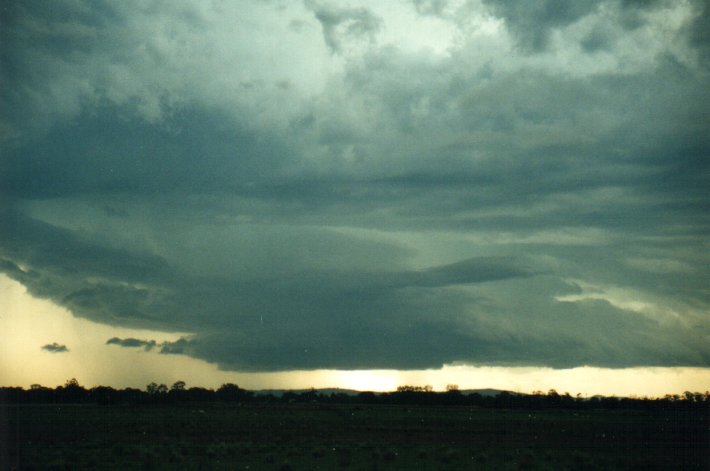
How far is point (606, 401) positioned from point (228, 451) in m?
163

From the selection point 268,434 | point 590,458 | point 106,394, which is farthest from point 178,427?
point 106,394

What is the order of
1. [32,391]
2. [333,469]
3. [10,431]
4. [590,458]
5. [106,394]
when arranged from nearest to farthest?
[333,469] → [590,458] → [10,431] → [106,394] → [32,391]

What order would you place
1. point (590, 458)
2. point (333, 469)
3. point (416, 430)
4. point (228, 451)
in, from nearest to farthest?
point (333, 469), point (590, 458), point (228, 451), point (416, 430)

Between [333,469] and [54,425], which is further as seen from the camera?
[54,425]

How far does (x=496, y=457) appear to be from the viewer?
4656 cm

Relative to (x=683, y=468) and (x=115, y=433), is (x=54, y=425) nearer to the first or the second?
(x=115, y=433)

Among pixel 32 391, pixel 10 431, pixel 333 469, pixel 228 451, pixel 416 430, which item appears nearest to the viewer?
pixel 333 469

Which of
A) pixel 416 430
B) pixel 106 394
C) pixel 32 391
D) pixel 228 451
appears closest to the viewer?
pixel 228 451

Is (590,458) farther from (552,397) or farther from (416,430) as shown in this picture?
(552,397)

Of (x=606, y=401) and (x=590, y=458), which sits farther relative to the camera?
(x=606, y=401)

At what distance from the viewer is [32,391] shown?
616 feet

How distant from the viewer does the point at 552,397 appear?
634ft

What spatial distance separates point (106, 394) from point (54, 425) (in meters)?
100.0

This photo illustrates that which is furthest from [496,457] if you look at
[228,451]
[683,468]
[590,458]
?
[228,451]
